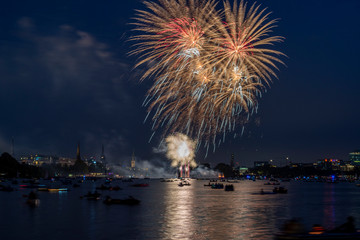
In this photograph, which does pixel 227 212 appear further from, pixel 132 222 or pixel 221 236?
pixel 221 236

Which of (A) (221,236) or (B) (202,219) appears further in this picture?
(B) (202,219)

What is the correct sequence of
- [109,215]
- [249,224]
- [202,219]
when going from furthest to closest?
[109,215] → [202,219] → [249,224]

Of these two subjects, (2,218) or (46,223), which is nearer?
(46,223)

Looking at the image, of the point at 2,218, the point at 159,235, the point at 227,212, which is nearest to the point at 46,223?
the point at 2,218

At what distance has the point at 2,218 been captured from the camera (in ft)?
185

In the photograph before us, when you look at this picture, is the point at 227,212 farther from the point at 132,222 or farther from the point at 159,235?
the point at 159,235

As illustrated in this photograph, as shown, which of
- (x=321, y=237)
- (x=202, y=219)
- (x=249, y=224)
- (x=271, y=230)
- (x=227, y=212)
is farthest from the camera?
(x=227, y=212)

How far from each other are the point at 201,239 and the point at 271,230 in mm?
10515

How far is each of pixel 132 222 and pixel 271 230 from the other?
17252mm

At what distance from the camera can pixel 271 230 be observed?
45969 millimetres

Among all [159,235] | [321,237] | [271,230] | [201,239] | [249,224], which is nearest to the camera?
[321,237]

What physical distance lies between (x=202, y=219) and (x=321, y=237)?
27202 mm

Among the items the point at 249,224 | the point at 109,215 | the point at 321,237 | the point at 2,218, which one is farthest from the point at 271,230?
the point at 2,218

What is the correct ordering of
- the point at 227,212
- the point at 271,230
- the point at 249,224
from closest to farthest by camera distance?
the point at 271,230
the point at 249,224
the point at 227,212
